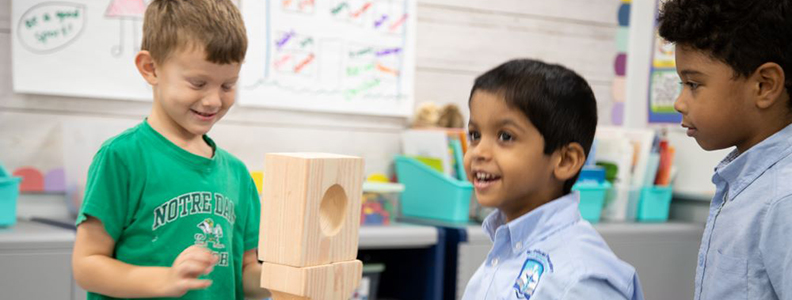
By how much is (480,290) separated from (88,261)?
0.52m

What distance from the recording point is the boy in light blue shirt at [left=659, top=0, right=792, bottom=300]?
1.10m

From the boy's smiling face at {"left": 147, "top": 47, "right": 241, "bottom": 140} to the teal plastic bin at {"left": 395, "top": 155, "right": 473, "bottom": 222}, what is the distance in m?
1.27

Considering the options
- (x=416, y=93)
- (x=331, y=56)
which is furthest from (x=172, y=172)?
(x=416, y=93)

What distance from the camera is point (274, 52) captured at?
243 cm

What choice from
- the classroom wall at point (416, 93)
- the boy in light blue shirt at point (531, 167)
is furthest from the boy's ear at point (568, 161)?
the classroom wall at point (416, 93)

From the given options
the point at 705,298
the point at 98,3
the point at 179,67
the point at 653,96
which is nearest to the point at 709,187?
the point at 653,96

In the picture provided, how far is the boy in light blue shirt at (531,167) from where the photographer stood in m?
1.14

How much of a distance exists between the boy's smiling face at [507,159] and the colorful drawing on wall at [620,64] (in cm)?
192

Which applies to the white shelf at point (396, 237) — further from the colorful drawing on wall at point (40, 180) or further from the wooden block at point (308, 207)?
the wooden block at point (308, 207)

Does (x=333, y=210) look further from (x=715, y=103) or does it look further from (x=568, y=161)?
(x=715, y=103)

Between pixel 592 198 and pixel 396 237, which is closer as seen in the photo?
pixel 396 237

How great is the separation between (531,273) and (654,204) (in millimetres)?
1769

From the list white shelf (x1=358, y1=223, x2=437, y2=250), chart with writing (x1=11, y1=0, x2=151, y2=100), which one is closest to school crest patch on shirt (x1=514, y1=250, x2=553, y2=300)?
white shelf (x1=358, y1=223, x2=437, y2=250)

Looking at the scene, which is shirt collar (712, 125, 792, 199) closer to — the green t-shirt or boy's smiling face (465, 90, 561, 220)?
boy's smiling face (465, 90, 561, 220)
